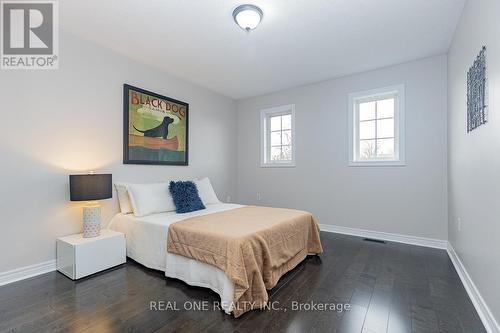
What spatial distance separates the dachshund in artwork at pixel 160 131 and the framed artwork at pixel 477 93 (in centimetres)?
357

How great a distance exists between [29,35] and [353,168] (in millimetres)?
4312

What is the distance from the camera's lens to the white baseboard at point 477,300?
5.08 feet

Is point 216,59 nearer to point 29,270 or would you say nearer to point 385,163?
point 385,163

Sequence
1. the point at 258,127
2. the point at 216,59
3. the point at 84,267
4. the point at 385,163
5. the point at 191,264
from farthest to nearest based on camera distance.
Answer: the point at 258,127
the point at 385,163
the point at 216,59
the point at 84,267
the point at 191,264

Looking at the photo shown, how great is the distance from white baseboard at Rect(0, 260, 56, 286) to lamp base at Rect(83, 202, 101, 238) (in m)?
0.46

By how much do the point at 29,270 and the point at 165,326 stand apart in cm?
176

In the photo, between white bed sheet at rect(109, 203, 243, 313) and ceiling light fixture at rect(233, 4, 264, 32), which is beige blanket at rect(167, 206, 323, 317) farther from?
ceiling light fixture at rect(233, 4, 264, 32)

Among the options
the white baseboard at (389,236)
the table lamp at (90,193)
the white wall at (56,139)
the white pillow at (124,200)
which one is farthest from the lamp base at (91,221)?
the white baseboard at (389,236)

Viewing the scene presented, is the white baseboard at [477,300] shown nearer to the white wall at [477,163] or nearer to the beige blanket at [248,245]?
the white wall at [477,163]

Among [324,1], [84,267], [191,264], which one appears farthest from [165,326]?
[324,1]

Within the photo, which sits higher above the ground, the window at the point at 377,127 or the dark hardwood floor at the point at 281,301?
the window at the point at 377,127

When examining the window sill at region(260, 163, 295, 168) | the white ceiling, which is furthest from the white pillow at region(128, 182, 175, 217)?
the window sill at region(260, 163, 295, 168)

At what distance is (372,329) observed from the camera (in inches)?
62.9

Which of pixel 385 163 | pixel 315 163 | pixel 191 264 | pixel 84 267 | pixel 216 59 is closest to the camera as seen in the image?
pixel 191 264
